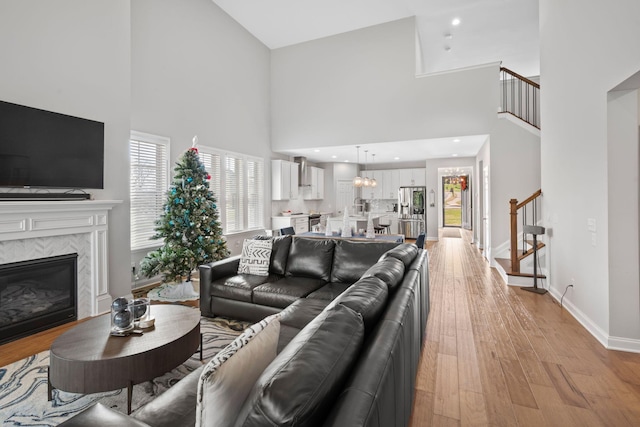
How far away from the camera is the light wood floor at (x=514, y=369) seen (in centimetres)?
196

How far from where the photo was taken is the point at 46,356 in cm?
270

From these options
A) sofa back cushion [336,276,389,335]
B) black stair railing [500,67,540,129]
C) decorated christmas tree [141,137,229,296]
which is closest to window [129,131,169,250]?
decorated christmas tree [141,137,229,296]

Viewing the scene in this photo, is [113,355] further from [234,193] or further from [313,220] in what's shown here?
[313,220]

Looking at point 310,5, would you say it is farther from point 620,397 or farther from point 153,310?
point 620,397

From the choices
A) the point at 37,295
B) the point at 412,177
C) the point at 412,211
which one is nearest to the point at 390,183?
the point at 412,177

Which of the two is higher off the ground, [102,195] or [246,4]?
[246,4]

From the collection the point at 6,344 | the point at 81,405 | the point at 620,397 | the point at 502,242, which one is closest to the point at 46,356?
the point at 6,344

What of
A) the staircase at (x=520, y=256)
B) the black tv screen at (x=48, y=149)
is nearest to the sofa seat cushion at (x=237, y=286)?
the black tv screen at (x=48, y=149)

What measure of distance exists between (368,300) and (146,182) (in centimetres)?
453

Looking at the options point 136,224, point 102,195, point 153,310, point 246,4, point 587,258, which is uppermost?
point 246,4

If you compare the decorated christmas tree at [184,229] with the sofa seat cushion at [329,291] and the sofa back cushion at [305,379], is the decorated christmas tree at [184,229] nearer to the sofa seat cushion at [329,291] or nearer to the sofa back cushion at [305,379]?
the sofa seat cushion at [329,291]

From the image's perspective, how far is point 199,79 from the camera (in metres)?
5.84

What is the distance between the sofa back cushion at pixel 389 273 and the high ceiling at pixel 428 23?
5.00 metres

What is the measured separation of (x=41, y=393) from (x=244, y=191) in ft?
17.5
